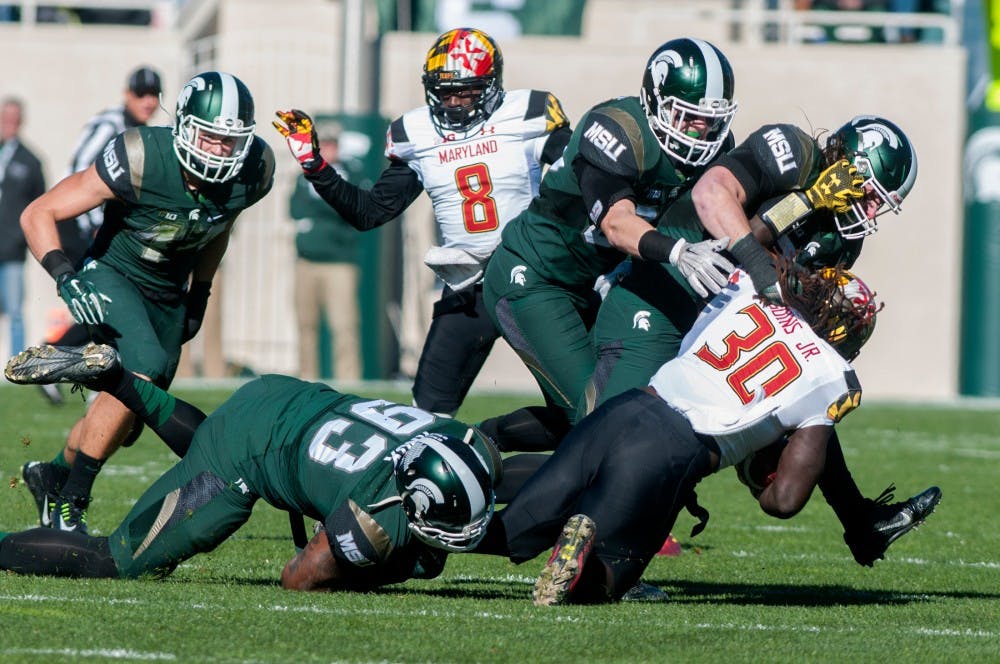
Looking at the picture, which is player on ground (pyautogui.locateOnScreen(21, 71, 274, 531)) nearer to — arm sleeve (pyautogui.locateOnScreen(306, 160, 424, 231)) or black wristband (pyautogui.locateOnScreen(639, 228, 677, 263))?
arm sleeve (pyautogui.locateOnScreen(306, 160, 424, 231))

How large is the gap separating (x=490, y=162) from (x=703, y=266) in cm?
181

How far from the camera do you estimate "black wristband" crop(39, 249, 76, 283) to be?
5863mm

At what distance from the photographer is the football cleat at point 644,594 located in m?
4.97

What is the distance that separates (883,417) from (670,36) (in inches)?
216

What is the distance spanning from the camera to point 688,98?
5.29 m

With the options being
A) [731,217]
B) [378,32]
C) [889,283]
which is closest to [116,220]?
[731,217]

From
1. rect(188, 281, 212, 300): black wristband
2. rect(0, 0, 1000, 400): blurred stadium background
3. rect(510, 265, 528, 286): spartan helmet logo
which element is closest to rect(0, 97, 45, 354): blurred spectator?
rect(0, 0, 1000, 400): blurred stadium background

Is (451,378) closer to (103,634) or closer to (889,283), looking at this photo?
(103,634)

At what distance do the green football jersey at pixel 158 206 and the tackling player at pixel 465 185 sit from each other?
396 millimetres

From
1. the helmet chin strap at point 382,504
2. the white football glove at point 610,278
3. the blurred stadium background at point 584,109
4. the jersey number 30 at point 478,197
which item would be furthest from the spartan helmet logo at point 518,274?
the blurred stadium background at point 584,109

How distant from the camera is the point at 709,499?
778cm

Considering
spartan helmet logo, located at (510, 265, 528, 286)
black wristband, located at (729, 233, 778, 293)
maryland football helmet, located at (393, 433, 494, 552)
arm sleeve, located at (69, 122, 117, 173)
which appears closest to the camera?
maryland football helmet, located at (393, 433, 494, 552)

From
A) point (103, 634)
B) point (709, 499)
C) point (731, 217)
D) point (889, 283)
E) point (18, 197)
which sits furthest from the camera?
point (889, 283)

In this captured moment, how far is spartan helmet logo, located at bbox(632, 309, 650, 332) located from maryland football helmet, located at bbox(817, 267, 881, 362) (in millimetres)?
750
